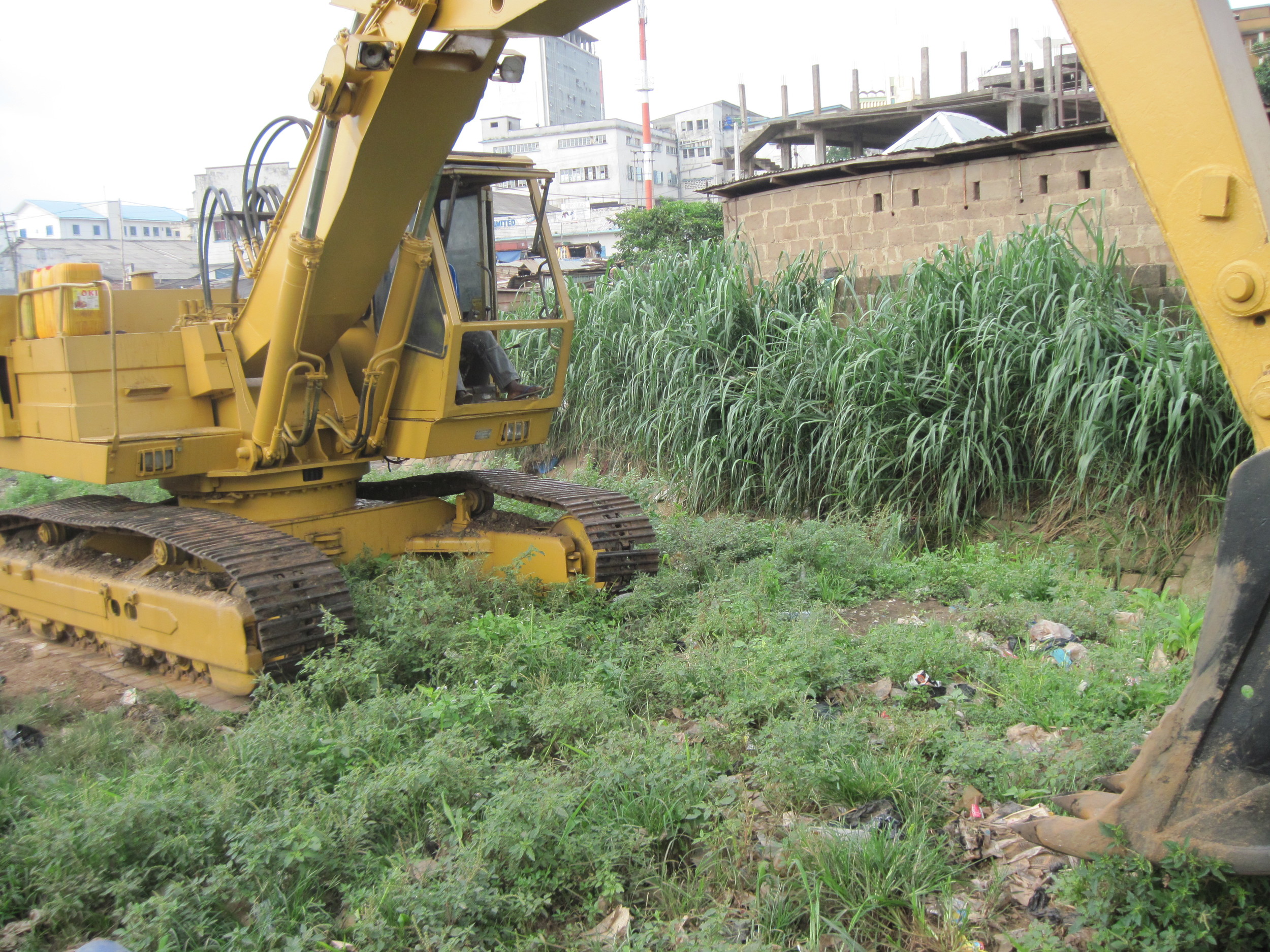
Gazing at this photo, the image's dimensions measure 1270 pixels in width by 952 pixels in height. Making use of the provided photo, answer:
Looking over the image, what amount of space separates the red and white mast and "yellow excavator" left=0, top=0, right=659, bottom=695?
107ft

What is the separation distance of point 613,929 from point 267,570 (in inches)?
98.0

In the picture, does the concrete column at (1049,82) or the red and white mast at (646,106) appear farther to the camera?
the red and white mast at (646,106)

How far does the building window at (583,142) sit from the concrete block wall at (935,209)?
58318 mm

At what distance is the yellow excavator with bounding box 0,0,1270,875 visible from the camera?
414 cm

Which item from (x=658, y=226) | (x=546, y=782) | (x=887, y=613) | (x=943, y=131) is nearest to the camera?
(x=546, y=782)

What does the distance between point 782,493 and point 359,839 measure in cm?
535

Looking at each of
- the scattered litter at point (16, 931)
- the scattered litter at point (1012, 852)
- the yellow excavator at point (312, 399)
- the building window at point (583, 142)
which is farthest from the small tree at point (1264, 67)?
the building window at point (583, 142)

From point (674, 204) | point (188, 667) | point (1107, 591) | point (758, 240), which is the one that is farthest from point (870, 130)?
point (188, 667)

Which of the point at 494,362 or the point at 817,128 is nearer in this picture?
the point at 494,362

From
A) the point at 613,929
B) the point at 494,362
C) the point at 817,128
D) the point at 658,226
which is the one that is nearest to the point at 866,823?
the point at 613,929

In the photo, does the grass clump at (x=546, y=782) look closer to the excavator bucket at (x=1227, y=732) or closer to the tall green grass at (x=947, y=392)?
the excavator bucket at (x=1227, y=732)

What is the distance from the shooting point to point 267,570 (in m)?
4.33

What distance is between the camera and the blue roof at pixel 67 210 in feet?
181

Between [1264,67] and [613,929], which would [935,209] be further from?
[1264,67]
